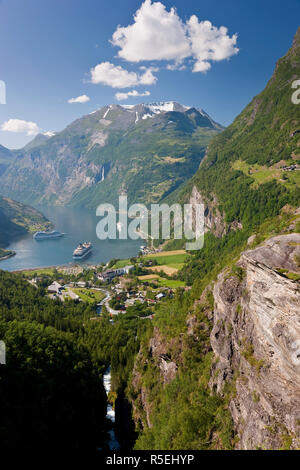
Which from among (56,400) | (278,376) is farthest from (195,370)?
(56,400)

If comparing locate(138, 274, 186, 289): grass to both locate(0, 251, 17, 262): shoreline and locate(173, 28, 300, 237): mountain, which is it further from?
locate(0, 251, 17, 262): shoreline

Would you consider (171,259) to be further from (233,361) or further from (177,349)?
(233,361)

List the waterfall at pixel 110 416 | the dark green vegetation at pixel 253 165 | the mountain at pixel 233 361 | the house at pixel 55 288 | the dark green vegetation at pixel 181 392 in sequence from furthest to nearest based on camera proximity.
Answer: the house at pixel 55 288, the dark green vegetation at pixel 253 165, the waterfall at pixel 110 416, the dark green vegetation at pixel 181 392, the mountain at pixel 233 361

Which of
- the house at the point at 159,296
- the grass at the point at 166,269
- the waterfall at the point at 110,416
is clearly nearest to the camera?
the waterfall at the point at 110,416

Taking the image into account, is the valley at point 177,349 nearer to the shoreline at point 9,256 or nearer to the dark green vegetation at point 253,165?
the dark green vegetation at point 253,165

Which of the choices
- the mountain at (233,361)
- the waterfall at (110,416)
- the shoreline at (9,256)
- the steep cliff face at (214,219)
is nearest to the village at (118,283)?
the steep cliff face at (214,219)

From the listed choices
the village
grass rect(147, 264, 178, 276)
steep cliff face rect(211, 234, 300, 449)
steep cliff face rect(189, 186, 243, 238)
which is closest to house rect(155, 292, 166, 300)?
the village
